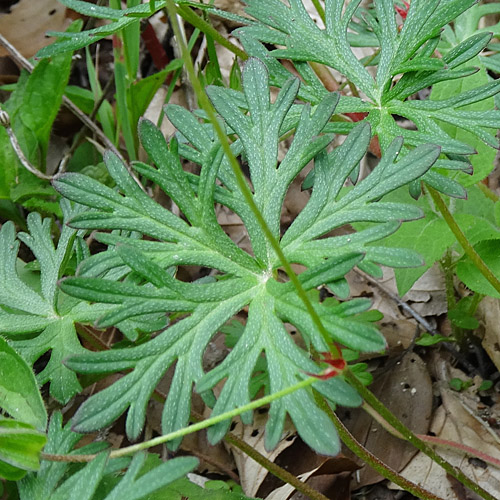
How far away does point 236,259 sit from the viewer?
1306 millimetres

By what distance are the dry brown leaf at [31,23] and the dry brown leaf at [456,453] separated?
2.59 metres

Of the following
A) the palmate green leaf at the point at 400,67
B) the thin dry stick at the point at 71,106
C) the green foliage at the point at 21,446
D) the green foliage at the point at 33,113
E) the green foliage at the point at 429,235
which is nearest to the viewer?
the green foliage at the point at 21,446

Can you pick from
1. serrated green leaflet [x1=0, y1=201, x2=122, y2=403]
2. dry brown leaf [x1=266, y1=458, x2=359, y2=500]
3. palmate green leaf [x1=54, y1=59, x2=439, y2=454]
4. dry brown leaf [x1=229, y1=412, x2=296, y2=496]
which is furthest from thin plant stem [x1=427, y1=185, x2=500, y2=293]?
serrated green leaflet [x1=0, y1=201, x2=122, y2=403]

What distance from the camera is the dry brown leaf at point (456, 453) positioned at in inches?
70.6

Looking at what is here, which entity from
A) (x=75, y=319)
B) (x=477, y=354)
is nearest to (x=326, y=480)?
(x=477, y=354)

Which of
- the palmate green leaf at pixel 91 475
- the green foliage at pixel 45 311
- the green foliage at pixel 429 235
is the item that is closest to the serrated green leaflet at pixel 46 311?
the green foliage at pixel 45 311

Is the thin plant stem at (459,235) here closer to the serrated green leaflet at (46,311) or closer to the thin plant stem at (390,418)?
the thin plant stem at (390,418)

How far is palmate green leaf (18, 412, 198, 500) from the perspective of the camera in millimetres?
1021

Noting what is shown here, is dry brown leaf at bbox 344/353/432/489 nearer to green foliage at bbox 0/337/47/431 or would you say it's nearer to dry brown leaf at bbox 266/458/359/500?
dry brown leaf at bbox 266/458/359/500

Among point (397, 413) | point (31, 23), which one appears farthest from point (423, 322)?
point (31, 23)

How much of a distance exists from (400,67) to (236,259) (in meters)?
0.64

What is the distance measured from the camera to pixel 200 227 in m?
1.32

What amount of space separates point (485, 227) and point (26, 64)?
205 centimetres

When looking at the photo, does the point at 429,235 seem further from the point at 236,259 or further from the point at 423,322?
the point at 236,259
